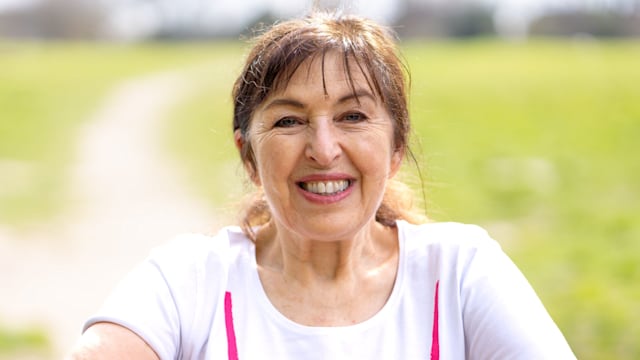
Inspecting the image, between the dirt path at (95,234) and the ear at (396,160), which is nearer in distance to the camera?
the ear at (396,160)

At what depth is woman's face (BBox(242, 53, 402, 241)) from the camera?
2.30m

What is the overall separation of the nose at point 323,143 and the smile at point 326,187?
1.8 inches

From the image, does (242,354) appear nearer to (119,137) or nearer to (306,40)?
(306,40)

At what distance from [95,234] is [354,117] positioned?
21.2 feet

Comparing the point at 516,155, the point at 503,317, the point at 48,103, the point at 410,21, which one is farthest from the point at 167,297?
the point at 410,21

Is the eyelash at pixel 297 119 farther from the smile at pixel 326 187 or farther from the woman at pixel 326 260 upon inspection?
the smile at pixel 326 187

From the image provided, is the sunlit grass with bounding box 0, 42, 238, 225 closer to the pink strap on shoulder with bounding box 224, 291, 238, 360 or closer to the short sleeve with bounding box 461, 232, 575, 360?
the pink strap on shoulder with bounding box 224, 291, 238, 360

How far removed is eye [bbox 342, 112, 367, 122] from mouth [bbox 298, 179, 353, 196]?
126 mm

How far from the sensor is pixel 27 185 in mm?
11320

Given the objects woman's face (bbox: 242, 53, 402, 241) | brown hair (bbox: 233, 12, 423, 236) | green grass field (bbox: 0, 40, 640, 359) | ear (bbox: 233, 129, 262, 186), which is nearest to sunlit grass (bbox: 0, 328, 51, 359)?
green grass field (bbox: 0, 40, 640, 359)

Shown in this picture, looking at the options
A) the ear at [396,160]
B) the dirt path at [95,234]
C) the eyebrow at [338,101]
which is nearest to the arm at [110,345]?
the eyebrow at [338,101]

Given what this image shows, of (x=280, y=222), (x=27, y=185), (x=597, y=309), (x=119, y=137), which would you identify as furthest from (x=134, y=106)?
(x=280, y=222)

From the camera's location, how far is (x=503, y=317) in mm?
2285

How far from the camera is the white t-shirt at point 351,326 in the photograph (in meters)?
2.26
